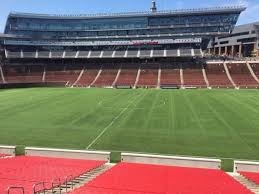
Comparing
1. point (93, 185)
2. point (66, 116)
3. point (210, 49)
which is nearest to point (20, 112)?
point (66, 116)

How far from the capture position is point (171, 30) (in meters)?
114

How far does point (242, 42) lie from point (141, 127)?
120707 mm

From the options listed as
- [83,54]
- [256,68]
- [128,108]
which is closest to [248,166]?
[128,108]

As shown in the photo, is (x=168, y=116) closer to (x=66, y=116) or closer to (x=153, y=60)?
(x=66, y=116)

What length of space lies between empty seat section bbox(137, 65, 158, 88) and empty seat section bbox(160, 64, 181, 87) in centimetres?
203

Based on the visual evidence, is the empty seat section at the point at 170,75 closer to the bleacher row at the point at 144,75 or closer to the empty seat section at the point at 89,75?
the bleacher row at the point at 144,75

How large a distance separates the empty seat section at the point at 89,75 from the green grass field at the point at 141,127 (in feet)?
141

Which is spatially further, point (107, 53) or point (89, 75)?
point (107, 53)

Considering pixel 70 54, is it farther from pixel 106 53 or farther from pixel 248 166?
pixel 248 166

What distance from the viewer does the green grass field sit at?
2428 centimetres

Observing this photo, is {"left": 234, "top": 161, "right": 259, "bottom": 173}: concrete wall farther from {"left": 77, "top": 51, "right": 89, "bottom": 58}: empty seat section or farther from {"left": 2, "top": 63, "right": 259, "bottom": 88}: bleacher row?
{"left": 77, "top": 51, "right": 89, "bottom": 58}: empty seat section

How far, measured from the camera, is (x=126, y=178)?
13.2 meters

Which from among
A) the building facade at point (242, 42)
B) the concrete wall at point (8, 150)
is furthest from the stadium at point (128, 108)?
the building facade at point (242, 42)

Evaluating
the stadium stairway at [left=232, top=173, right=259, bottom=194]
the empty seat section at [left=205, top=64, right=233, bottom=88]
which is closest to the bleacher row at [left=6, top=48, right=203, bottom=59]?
the empty seat section at [left=205, top=64, right=233, bottom=88]
